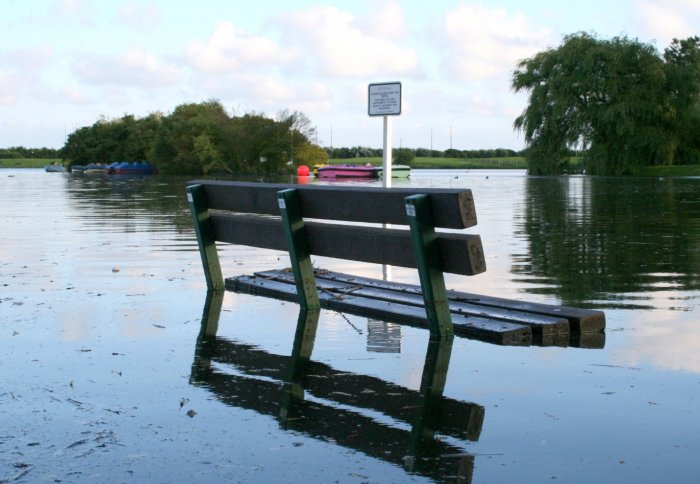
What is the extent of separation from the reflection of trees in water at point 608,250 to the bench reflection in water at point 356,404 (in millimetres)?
3738

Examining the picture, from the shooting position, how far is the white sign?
12.7 metres

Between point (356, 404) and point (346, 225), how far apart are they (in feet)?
9.77

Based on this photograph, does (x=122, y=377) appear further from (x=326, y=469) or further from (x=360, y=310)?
(x=360, y=310)

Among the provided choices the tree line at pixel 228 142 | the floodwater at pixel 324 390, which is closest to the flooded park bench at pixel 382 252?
the floodwater at pixel 324 390

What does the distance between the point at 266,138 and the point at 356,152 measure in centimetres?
3949

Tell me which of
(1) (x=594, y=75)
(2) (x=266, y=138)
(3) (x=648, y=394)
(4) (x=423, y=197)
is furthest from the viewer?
(2) (x=266, y=138)

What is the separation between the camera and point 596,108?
216 ft

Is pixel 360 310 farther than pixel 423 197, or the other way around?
pixel 360 310

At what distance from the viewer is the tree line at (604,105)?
211 feet

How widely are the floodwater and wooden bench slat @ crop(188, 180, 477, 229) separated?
2.77ft

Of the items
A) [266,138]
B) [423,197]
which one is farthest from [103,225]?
[266,138]

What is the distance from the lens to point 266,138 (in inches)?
4075

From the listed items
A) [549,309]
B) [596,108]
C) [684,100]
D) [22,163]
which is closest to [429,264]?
[549,309]

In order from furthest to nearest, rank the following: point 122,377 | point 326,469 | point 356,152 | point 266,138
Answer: point 356,152 < point 266,138 < point 122,377 < point 326,469
